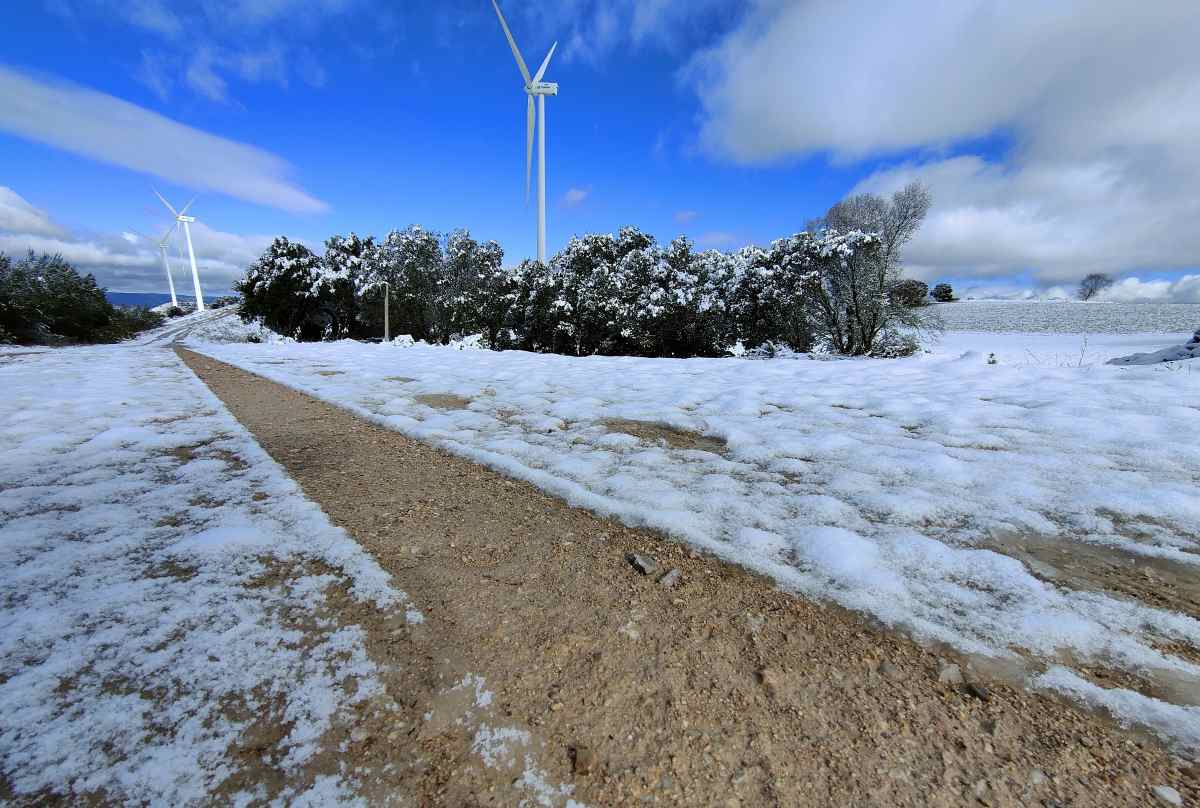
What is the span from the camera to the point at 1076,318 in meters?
32.5

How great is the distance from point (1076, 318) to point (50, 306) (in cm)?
5864

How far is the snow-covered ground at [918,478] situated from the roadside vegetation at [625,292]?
12.6 meters

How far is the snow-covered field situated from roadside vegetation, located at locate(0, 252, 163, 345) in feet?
89.2

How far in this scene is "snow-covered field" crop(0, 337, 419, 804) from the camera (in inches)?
53.4

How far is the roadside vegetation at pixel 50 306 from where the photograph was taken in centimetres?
2112

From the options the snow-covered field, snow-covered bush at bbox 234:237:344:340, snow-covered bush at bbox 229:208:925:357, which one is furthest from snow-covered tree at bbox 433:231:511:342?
the snow-covered field

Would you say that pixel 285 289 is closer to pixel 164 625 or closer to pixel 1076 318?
pixel 164 625

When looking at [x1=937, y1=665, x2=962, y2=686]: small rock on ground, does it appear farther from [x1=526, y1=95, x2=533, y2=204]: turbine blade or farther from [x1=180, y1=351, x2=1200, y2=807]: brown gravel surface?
[x1=526, y1=95, x2=533, y2=204]: turbine blade

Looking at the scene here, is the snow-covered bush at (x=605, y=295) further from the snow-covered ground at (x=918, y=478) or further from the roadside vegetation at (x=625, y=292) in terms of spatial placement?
the snow-covered ground at (x=918, y=478)

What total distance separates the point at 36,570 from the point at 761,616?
3317 mm

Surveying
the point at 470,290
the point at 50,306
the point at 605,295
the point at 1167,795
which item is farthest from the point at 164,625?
the point at 470,290

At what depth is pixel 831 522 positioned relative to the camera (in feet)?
9.34

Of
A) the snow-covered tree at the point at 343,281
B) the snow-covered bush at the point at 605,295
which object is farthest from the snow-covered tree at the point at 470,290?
the snow-covered tree at the point at 343,281

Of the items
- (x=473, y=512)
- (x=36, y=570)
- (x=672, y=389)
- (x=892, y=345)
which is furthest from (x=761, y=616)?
(x=892, y=345)
